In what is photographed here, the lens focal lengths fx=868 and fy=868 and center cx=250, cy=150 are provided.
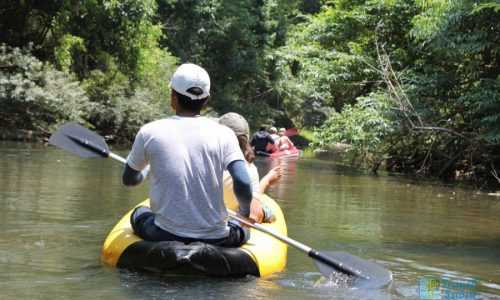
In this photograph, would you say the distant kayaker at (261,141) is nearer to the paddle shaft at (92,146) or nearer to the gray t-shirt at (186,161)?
the paddle shaft at (92,146)

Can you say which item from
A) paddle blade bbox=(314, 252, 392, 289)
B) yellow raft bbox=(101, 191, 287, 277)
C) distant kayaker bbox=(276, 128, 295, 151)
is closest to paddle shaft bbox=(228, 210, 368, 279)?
paddle blade bbox=(314, 252, 392, 289)

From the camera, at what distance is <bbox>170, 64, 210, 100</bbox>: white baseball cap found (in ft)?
17.2

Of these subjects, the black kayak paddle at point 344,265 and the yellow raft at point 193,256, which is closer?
the yellow raft at point 193,256

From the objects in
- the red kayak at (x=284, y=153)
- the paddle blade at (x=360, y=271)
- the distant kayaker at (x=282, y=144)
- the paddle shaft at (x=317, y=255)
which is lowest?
the red kayak at (x=284, y=153)

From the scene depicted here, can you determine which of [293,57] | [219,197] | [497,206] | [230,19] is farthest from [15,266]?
[230,19]

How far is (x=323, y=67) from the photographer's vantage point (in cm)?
1969

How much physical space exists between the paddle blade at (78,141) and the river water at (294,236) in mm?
761

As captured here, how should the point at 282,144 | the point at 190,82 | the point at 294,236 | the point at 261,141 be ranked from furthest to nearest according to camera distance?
the point at 282,144 < the point at 261,141 < the point at 294,236 < the point at 190,82

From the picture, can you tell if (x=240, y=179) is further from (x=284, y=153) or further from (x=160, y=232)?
(x=284, y=153)

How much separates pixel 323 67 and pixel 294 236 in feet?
39.9

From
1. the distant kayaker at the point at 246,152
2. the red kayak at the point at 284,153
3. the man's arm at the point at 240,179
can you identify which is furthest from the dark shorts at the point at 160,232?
the red kayak at the point at 284,153

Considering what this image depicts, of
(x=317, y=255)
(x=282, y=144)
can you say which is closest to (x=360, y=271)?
(x=317, y=255)

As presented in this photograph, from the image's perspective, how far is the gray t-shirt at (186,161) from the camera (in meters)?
5.28

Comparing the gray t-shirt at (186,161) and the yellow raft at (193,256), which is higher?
the gray t-shirt at (186,161)
